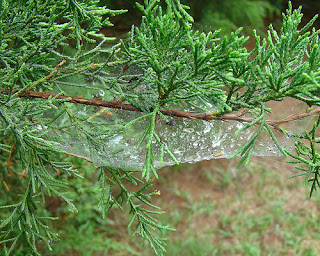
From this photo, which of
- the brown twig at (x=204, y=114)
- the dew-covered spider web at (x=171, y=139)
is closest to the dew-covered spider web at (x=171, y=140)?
the dew-covered spider web at (x=171, y=139)

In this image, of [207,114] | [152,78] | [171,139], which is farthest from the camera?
[171,139]

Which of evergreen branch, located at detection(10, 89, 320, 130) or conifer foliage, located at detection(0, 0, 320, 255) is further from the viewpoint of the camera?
evergreen branch, located at detection(10, 89, 320, 130)

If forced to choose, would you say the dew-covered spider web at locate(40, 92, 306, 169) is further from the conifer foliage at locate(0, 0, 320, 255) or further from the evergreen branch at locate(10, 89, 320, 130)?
the evergreen branch at locate(10, 89, 320, 130)

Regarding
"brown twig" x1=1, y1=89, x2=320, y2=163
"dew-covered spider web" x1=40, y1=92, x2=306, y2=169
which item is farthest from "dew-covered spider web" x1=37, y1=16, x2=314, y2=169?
"brown twig" x1=1, y1=89, x2=320, y2=163

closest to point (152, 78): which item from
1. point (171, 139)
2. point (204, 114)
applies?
point (204, 114)

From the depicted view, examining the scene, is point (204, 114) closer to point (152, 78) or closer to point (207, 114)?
point (207, 114)

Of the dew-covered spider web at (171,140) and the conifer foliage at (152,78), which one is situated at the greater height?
the conifer foliage at (152,78)

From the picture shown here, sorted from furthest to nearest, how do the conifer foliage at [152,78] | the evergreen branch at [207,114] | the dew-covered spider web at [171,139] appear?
the dew-covered spider web at [171,139]
the evergreen branch at [207,114]
the conifer foliage at [152,78]

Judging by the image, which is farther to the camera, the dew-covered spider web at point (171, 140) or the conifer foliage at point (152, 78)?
the dew-covered spider web at point (171, 140)

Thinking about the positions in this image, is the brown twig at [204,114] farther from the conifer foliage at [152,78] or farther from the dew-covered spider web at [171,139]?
the dew-covered spider web at [171,139]

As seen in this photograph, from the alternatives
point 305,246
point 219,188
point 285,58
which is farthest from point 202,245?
point 285,58

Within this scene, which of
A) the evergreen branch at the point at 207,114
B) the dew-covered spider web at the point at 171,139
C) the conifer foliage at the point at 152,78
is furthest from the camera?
the dew-covered spider web at the point at 171,139

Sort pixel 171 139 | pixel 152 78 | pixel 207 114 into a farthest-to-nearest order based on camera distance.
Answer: pixel 171 139 → pixel 152 78 → pixel 207 114
